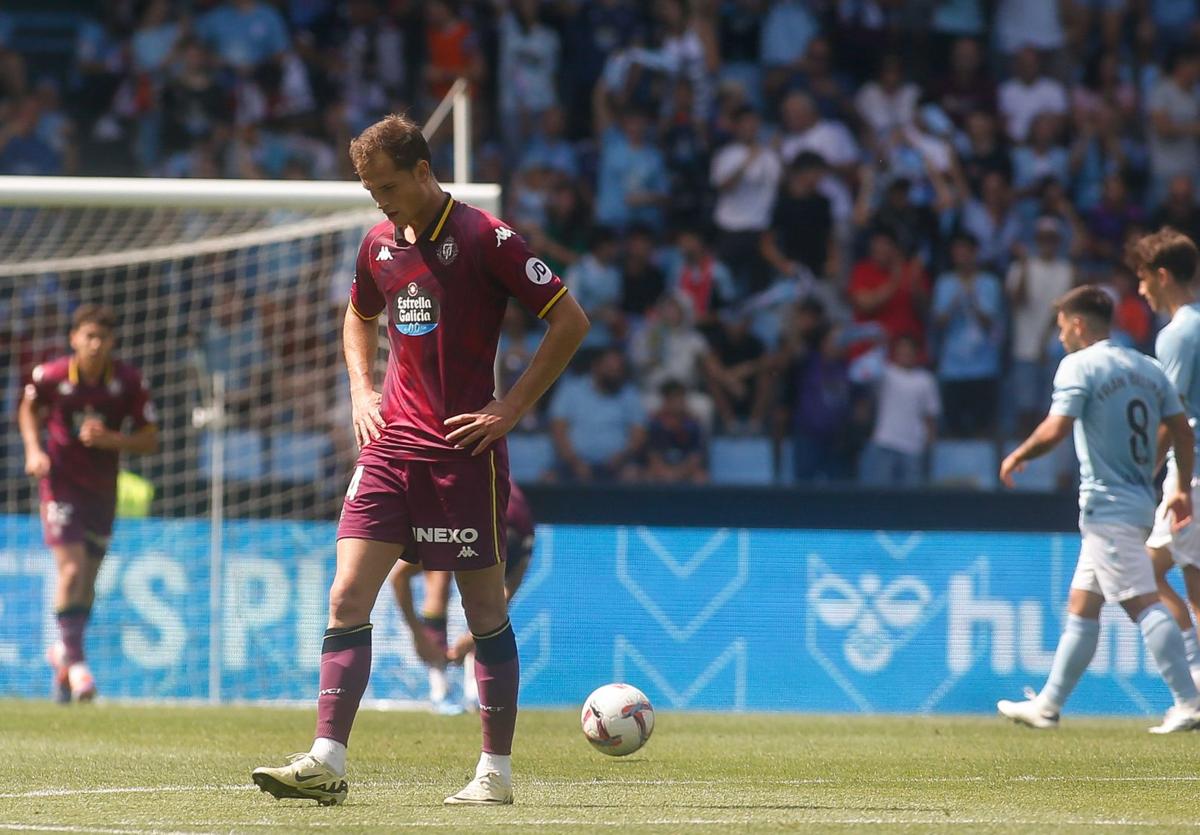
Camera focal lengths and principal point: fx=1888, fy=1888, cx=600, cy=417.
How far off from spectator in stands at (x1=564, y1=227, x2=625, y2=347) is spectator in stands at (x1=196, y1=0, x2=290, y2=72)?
3745 millimetres

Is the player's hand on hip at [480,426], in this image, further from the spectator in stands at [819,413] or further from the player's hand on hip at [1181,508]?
the spectator in stands at [819,413]

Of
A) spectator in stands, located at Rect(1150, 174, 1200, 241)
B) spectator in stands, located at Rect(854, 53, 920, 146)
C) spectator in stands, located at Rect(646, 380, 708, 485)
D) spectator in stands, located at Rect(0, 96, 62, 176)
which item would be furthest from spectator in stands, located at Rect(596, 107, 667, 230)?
spectator in stands, located at Rect(0, 96, 62, 176)

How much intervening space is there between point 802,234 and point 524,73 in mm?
3188

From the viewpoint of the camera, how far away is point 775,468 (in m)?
14.6

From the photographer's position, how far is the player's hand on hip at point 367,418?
241 inches

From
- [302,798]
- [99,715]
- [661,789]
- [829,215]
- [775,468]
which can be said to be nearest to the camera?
[302,798]

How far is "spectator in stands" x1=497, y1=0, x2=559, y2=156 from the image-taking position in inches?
678

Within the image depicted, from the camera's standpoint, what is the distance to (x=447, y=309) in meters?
5.98

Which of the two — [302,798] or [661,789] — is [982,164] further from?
[302,798]

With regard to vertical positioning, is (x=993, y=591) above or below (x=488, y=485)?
below

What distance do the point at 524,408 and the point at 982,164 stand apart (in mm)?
11592

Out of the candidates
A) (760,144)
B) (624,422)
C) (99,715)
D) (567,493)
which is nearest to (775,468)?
(624,422)

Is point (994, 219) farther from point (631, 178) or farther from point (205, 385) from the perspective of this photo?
point (205, 385)

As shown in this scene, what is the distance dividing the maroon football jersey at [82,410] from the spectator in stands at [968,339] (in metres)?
6.31
